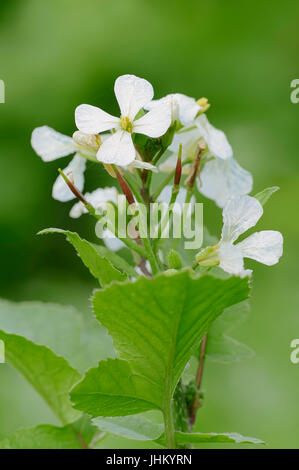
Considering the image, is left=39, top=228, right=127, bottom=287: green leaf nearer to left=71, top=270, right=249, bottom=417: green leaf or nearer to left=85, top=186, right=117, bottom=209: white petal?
left=71, top=270, right=249, bottom=417: green leaf

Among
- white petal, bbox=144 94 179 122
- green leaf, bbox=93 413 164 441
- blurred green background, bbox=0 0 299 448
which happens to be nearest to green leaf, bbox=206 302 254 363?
green leaf, bbox=93 413 164 441

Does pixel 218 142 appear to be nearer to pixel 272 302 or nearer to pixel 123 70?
pixel 272 302

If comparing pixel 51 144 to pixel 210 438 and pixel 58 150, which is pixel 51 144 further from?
pixel 210 438

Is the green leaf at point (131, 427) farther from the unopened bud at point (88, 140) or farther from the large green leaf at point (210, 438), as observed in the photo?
the unopened bud at point (88, 140)

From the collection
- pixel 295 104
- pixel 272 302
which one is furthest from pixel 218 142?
pixel 295 104

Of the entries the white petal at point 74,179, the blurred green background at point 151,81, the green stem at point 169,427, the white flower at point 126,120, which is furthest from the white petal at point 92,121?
the blurred green background at point 151,81

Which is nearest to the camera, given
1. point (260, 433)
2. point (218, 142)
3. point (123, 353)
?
point (123, 353)
